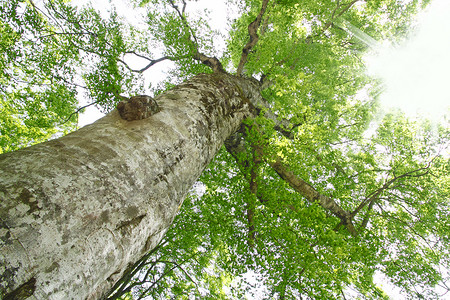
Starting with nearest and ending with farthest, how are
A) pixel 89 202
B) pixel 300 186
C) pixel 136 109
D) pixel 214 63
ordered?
pixel 89 202
pixel 136 109
pixel 300 186
pixel 214 63

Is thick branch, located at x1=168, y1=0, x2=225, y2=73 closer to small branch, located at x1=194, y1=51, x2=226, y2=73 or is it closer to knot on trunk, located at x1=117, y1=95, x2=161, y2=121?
small branch, located at x1=194, y1=51, x2=226, y2=73

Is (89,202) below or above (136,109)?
below

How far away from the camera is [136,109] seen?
1.98 m

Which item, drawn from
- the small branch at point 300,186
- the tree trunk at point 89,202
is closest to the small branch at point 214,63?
the small branch at point 300,186

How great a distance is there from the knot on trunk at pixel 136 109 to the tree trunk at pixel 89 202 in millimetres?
62

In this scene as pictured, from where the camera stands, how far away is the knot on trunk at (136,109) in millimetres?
1982

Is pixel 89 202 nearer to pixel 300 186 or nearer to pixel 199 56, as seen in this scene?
pixel 300 186

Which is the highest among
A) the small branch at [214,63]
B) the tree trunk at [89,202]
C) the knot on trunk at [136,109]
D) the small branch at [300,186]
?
the small branch at [214,63]

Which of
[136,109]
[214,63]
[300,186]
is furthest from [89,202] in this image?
[214,63]

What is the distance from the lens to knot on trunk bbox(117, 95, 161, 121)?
198cm

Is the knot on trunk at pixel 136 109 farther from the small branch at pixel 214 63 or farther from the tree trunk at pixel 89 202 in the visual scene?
the small branch at pixel 214 63

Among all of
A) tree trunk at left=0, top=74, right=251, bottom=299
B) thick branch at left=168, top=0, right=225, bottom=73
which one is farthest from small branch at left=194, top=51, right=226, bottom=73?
tree trunk at left=0, top=74, right=251, bottom=299

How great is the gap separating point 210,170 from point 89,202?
4.72 metres

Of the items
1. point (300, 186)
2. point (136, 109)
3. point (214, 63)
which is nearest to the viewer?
point (136, 109)
